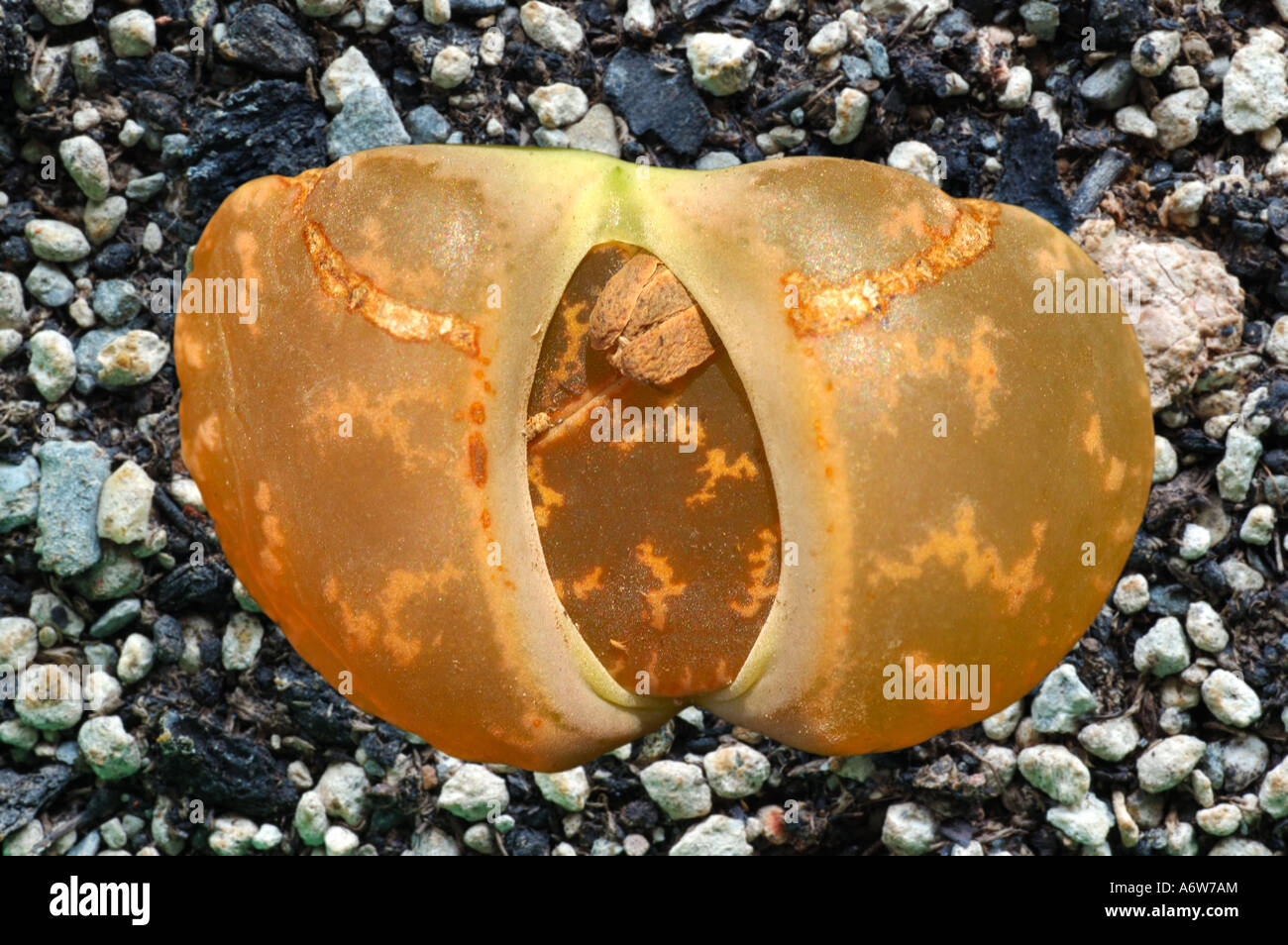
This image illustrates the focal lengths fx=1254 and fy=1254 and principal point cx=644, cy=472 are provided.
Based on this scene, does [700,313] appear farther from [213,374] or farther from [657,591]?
[213,374]

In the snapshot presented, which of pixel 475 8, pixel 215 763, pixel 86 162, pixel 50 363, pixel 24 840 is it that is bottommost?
pixel 24 840

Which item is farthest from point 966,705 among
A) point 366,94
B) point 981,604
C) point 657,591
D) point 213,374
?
point 366,94

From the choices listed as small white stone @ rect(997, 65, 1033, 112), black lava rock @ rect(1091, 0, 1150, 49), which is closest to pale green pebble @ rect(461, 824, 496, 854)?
small white stone @ rect(997, 65, 1033, 112)

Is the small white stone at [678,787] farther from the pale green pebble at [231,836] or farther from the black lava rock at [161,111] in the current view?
the black lava rock at [161,111]

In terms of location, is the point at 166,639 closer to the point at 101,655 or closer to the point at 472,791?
the point at 101,655

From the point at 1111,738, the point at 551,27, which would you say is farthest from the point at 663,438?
the point at 1111,738

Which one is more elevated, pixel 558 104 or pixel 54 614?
pixel 558 104

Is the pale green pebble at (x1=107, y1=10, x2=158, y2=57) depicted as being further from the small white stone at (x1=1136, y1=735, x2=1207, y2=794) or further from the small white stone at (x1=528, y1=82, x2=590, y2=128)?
the small white stone at (x1=1136, y1=735, x2=1207, y2=794)
